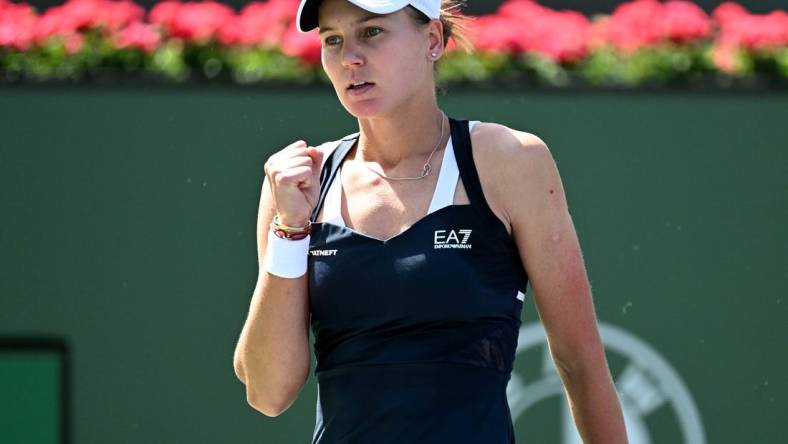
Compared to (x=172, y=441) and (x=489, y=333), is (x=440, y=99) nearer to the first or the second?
(x=172, y=441)

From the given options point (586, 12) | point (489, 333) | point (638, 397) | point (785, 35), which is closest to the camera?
point (489, 333)

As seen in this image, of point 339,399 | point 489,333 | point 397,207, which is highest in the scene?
point 397,207

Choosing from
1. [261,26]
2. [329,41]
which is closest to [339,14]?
[329,41]

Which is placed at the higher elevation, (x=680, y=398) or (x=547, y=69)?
(x=547, y=69)

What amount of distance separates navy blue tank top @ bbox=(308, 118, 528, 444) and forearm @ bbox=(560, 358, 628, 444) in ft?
0.46

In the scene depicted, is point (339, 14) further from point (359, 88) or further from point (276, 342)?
point (276, 342)

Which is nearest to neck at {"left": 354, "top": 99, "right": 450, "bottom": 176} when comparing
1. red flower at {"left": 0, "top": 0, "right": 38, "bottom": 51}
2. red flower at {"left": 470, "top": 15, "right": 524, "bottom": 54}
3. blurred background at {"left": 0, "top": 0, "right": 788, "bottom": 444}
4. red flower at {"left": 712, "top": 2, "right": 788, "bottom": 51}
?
blurred background at {"left": 0, "top": 0, "right": 788, "bottom": 444}

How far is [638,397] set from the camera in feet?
15.2

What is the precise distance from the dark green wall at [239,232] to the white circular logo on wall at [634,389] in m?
0.04

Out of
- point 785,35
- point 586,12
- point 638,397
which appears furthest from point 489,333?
point 586,12

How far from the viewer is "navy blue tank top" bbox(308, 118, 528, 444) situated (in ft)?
6.77

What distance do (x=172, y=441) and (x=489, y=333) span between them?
2835mm

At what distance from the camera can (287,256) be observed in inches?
84.6

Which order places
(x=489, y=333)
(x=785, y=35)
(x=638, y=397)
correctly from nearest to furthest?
(x=489, y=333)
(x=638, y=397)
(x=785, y=35)
